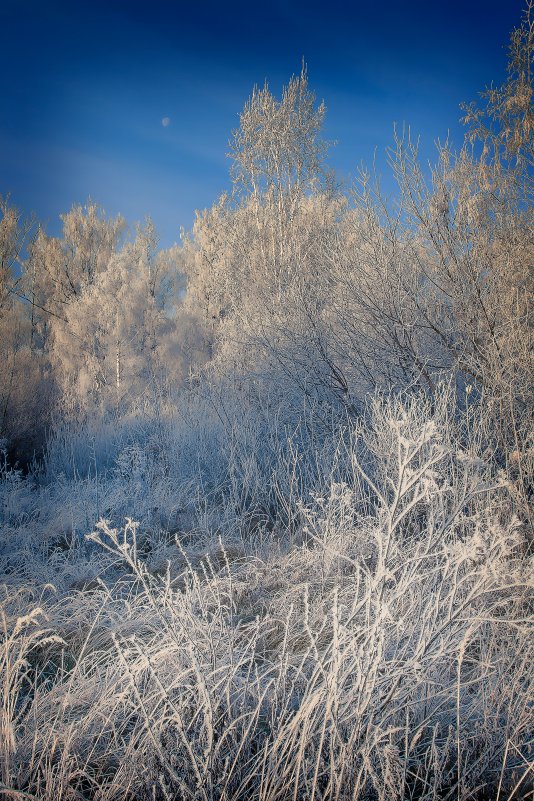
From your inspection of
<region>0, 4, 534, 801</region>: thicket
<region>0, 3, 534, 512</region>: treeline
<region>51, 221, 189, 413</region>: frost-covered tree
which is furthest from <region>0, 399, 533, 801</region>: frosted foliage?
<region>51, 221, 189, 413</region>: frost-covered tree

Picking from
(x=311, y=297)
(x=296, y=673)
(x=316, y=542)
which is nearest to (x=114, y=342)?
(x=311, y=297)

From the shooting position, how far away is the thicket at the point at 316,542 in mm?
1369

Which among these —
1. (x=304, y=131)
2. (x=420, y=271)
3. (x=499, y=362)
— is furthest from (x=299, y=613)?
(x=304, y=131)

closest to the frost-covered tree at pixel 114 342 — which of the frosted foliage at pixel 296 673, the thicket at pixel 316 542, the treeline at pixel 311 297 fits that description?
the treeline at pixel 311 297

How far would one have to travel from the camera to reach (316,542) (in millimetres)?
3488

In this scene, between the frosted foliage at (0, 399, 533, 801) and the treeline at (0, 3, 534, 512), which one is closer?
the frosted foliage at (0, 399, 533, 801)

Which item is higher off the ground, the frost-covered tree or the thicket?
the frost-covered tree

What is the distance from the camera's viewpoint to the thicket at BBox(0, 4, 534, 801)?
4.49ft

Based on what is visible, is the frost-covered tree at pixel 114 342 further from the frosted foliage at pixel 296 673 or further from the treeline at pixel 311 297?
the frosted foliage at pixel 296 673

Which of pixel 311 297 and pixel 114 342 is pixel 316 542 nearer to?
pixel 311 297

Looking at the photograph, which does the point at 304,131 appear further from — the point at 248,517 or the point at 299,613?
the point at 299,613

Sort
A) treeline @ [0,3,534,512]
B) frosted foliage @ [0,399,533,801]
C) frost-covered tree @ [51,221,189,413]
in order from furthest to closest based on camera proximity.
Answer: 1. frost-covered tree @ [51,221,189,413]
2. treeline @ [0,3,534,512]
3. frosted foliage @ [0,399,533,801]

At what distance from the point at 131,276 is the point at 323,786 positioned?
1557 centimetres

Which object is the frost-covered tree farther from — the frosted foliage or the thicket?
the frosted foliage
